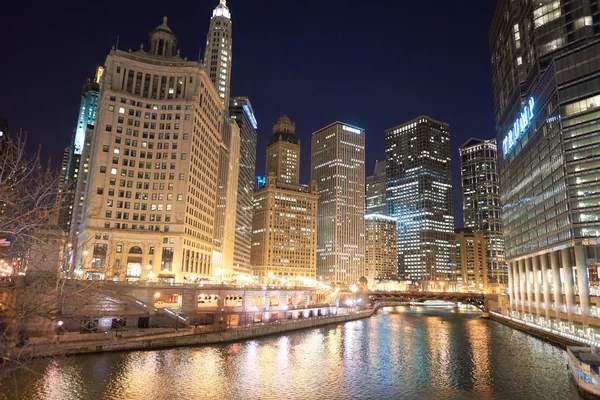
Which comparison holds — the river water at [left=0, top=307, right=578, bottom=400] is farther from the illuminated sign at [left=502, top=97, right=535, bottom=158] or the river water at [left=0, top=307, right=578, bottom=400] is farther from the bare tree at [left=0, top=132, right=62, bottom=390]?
the illuminated sign at [left=502, top=97, right=535, bottom=158]

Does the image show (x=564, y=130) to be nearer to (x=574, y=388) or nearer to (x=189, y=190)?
(x=574, y=388)

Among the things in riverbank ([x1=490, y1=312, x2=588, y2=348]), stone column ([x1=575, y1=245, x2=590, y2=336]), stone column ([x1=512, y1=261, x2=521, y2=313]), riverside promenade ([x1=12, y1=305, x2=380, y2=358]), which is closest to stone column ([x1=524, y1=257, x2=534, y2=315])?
riverbank ([x1=490, y1=312, x2=588, y2=348])

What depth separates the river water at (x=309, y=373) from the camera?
41188 millimetres

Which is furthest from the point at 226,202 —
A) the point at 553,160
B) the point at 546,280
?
the point at 553,160

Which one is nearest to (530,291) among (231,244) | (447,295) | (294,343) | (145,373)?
(447,295)

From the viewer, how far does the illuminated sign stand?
11081 cm

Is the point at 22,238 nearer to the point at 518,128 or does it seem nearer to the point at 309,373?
the point at 309,373

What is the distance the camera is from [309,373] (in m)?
51.0

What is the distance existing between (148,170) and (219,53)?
3511 inches

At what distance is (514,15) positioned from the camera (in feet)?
428

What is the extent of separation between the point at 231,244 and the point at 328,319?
88.3 meters

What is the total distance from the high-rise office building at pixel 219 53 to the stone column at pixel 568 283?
139m

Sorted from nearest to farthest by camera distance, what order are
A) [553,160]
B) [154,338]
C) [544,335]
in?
[154,338]
[544,335]
[553,160]

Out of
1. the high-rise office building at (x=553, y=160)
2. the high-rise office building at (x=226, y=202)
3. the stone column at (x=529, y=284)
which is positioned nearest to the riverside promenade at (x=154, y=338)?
the high-rise office building at (x=553, y=160)
